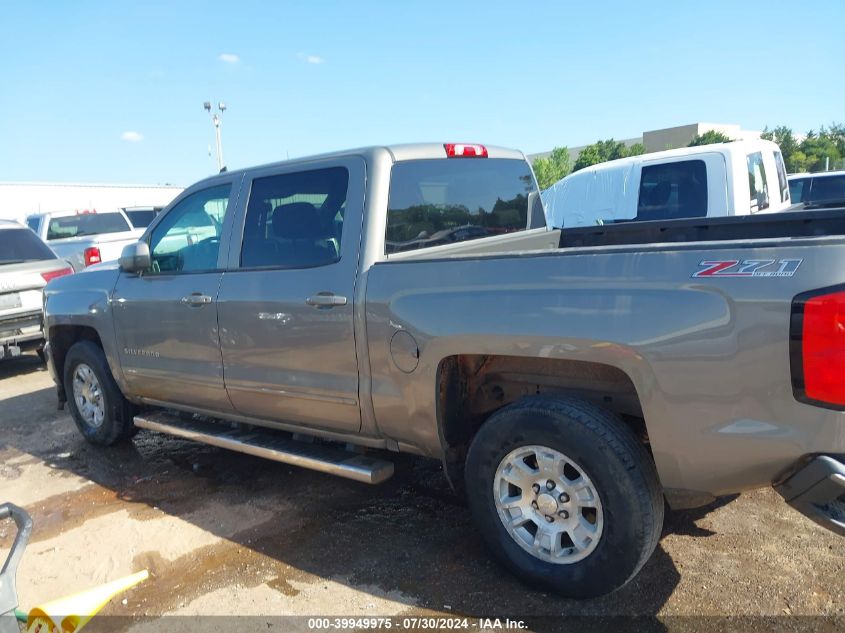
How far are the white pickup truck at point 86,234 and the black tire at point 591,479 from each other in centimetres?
968

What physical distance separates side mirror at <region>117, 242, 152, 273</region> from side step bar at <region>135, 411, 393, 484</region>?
110cm

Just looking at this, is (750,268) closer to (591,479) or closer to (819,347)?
(819,347)

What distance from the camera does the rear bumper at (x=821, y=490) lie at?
2.16m

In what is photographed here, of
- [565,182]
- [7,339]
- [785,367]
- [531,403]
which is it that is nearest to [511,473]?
[531,403]

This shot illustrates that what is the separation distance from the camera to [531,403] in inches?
111

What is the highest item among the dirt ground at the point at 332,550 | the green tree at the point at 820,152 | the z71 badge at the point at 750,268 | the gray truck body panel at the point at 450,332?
the green tree at the point at 820,152

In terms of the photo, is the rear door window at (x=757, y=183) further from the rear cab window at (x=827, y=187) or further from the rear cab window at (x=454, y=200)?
the rear cab window at (x=827, y=187)

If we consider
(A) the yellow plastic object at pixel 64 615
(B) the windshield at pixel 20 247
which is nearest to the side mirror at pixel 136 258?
(A) the yellow plastic object at pixel 64 615

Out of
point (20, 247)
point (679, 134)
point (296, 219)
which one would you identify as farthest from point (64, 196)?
point (679, 134)

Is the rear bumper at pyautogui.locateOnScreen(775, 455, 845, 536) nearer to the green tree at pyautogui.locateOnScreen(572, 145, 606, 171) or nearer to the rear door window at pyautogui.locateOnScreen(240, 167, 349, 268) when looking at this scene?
the rear door window at pyautogui.locateOnScreen(240, 167, 349, 268)

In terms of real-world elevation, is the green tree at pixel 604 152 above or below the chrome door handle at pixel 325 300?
above

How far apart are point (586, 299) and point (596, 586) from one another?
1.20 meters

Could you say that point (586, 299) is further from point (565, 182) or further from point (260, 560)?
point (565, 182)

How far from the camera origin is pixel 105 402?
5.10m
